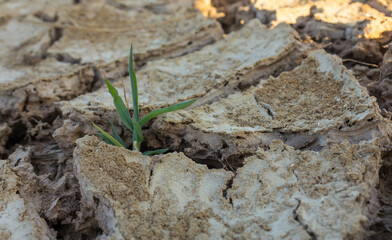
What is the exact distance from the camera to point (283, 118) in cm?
139

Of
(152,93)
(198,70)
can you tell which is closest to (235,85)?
(198,70)

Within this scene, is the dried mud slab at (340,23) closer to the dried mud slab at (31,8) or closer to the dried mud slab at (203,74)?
the dried mud slab at (203,74)

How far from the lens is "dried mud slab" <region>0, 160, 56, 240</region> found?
118 cm

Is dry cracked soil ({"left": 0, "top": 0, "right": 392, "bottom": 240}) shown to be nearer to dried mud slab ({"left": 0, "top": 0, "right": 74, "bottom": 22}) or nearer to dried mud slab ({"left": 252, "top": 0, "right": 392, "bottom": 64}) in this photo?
dried mud slab ({"left": 252, "top": 0, "right": 392, "bottom": 64})

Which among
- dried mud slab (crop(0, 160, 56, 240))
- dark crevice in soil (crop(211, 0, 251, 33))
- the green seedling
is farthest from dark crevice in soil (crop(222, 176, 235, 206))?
dark crevice in soil (crop(211, 0, 251, 33))

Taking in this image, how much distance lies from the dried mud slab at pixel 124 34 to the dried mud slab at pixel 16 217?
837 mm

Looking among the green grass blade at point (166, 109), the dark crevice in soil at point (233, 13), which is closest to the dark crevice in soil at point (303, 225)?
the green grass blade at point (166, 109)

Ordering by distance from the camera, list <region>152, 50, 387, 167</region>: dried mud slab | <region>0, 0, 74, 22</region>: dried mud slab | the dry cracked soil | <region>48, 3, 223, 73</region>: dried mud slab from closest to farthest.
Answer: the dry cracked soil, <region>152, 50, 387, 167</region>: dried mud slab, <region>48, 3, 223, 73</region>: dried mud slab, <region>0, 0, 74, 22</region>: dried mud slab

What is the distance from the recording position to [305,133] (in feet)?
4.34

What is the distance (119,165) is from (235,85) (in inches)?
26.0

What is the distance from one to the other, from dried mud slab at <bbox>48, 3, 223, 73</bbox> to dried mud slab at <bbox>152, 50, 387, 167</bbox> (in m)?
0.65

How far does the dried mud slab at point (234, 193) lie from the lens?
41.2 inches

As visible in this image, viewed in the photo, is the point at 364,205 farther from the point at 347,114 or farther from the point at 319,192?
the point at 347,114

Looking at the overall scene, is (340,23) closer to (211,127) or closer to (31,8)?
(211,127)
